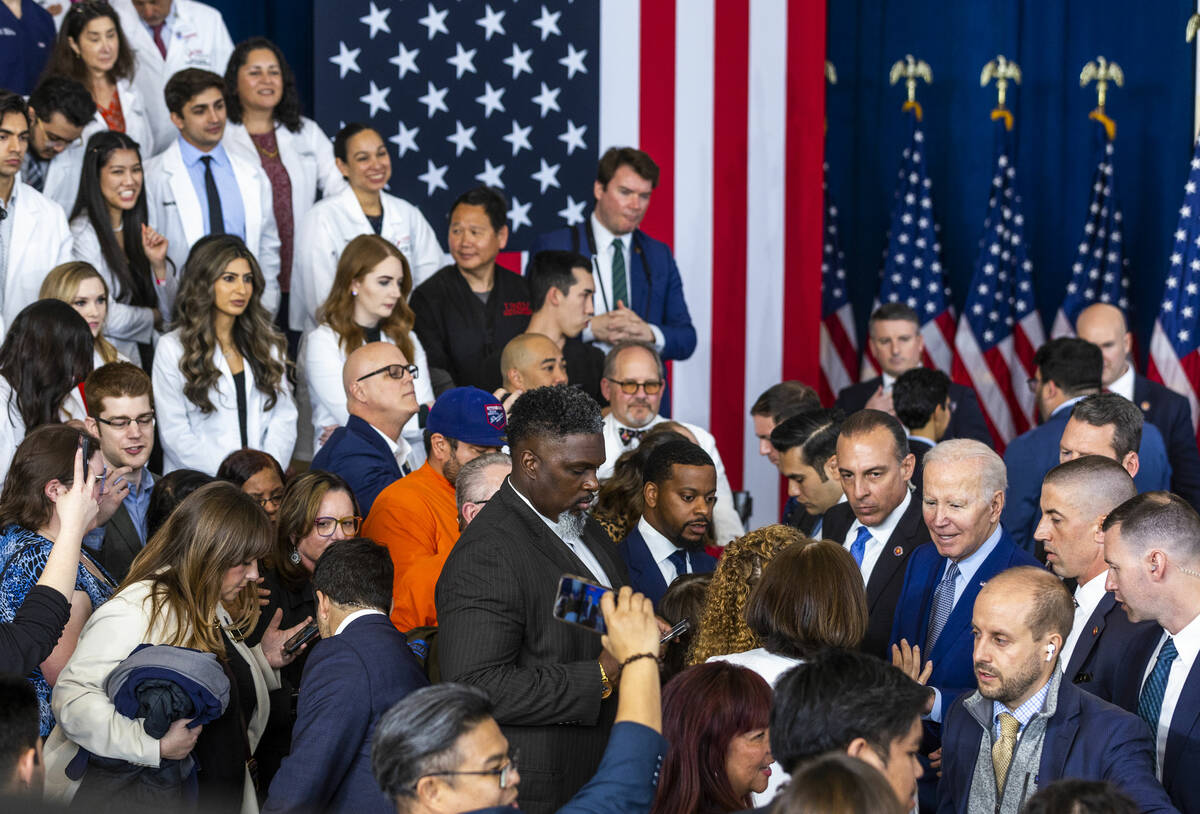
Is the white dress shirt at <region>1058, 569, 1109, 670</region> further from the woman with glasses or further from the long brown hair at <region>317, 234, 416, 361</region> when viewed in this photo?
the long brown hair at <region>317, 234, 416, 361</region>

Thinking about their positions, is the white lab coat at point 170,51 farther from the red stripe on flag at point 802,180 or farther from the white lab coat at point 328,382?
the red stripe on flag at point 802,180

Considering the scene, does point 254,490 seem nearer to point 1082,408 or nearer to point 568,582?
point 568,582

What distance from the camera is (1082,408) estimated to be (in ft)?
17.7

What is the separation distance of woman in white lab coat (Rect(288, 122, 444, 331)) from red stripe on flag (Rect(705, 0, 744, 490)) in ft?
6.88

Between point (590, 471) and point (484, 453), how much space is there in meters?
1.31

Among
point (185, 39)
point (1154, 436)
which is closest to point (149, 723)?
point (1154, 436)

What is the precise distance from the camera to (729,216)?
8945 millimetres

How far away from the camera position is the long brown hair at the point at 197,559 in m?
3.81

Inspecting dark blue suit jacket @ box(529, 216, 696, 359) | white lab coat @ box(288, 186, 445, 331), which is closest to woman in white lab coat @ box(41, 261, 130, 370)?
white lab coat @ box(288, 186, 445, 331)

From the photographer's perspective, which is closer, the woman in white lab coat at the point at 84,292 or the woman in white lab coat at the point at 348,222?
the woman in white lab coat at the point at 84,292

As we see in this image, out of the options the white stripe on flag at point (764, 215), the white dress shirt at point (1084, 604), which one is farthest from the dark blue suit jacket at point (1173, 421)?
the white dress shirt at point (1084, 604)

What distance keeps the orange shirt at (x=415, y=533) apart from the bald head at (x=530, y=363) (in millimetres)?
1230

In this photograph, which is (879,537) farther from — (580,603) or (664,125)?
(664,125)

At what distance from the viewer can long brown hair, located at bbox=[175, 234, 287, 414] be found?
20.2 feet
